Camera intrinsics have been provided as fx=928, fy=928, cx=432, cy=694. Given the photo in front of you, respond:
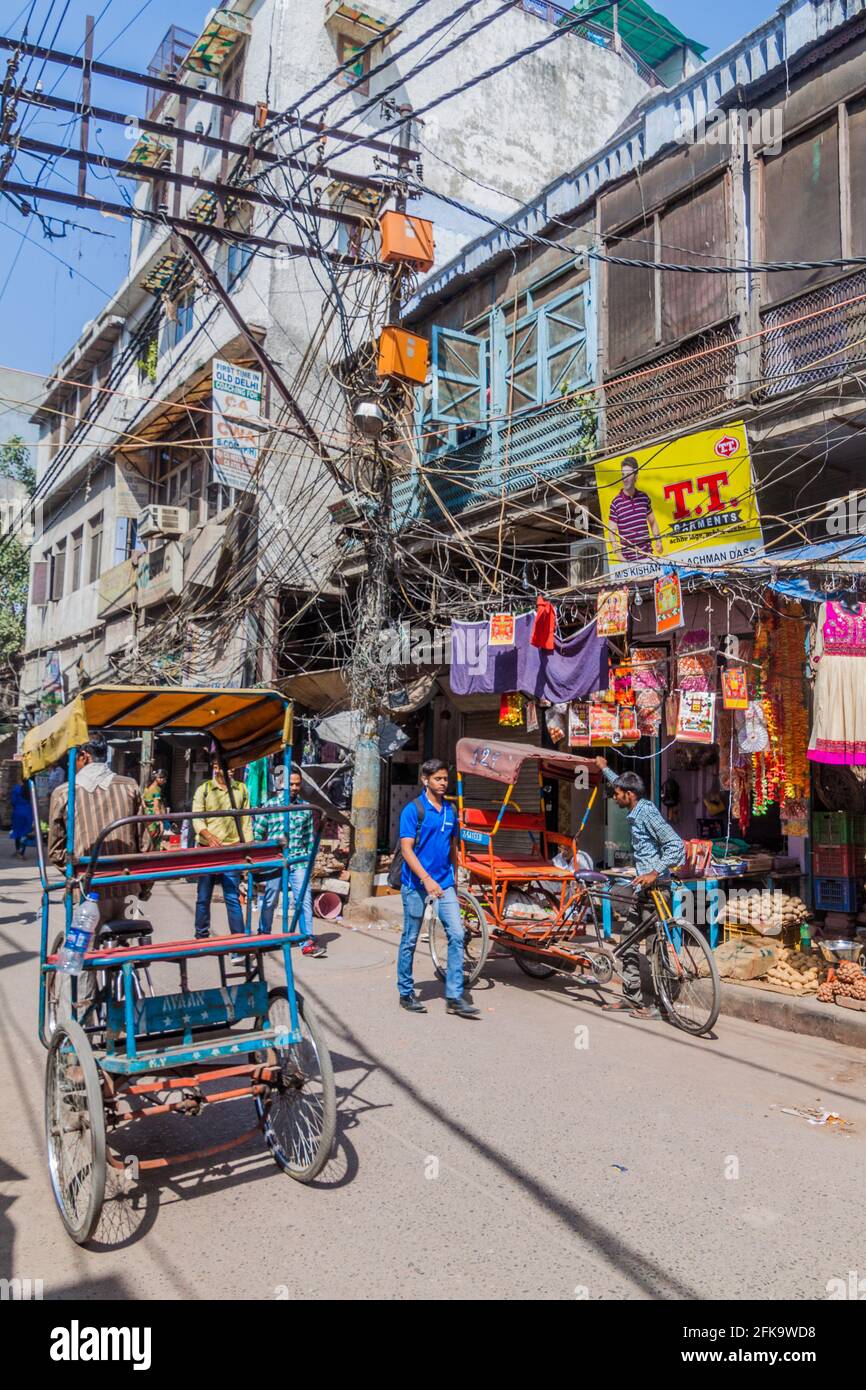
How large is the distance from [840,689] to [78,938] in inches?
244

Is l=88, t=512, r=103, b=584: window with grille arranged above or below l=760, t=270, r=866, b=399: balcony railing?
above

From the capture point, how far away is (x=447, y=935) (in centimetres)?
762

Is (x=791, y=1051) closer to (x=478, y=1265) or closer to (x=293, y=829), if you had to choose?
(x=478, y=1265)

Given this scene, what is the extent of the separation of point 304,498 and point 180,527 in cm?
402

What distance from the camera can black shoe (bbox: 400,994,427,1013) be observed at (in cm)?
764

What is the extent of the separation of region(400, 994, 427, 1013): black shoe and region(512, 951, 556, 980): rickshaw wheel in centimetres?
157

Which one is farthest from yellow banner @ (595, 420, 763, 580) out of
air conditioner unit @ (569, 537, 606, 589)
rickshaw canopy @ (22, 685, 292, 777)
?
rickshaw canopy @ (22, 685, 292, 777)

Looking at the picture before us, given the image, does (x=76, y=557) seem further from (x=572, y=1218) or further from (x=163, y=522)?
(x=572, y=1218)

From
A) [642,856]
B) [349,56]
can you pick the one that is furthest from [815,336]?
[349,56]

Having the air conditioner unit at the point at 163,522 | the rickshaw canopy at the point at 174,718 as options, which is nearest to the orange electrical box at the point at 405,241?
the rickshaw canopy at the point at 174,718

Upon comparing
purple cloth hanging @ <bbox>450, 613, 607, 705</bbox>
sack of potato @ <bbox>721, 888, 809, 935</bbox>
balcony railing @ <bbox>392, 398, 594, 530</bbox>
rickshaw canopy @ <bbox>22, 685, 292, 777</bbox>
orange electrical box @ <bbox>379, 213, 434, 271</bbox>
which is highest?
orange electrical box @ <bbox>379, 213, 434, 271</bbox>

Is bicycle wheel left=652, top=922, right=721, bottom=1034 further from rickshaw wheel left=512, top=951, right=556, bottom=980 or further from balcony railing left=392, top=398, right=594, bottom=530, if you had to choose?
balcony railing left=392, top=398, right=594, bottom=530

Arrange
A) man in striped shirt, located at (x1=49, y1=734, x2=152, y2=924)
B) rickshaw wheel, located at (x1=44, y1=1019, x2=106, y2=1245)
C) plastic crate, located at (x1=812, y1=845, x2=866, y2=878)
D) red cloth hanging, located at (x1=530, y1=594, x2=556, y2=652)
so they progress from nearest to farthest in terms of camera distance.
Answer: rickshaw wheel, located at (x1=44, y1=1019, x2=106, y2=1245) → man in striped shirt, located at (x1=49, y1=734, x2=152, y2=924) → plastic crate, located at (x1=812, y1=845, x2=866, y2=878) → red cloth hanging, located at (x1=530, y1=594, x2=556, y2=652)

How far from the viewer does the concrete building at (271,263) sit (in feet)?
60.0
